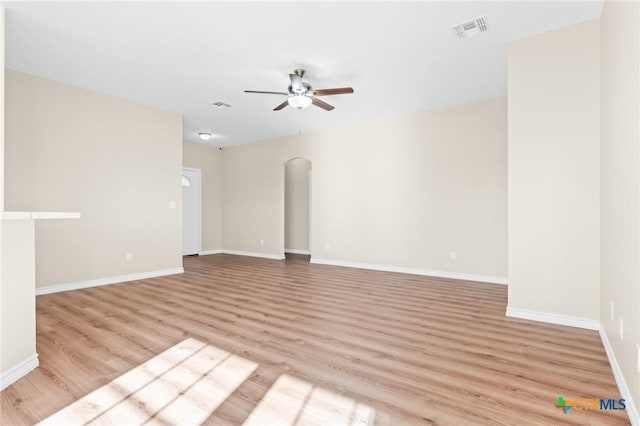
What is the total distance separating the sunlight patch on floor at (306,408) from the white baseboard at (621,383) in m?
1.27

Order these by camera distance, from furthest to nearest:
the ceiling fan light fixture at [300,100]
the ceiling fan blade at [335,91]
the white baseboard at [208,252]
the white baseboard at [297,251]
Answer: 1. the white baseboard at [297,251]
2. the white baseboard at [208,252]
3. the ceiling fan light fixture at [300,100]
4. the ceiling fan blade at [335,91]

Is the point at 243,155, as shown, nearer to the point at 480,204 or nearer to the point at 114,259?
the point at 114,259

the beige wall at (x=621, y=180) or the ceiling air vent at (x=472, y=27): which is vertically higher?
the ceiling air vent at (x=472, y=27)

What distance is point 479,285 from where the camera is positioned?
15.9 feet

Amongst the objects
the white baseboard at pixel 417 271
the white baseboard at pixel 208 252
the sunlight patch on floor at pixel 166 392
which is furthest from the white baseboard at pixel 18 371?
the white baseboard at pixel 208 252

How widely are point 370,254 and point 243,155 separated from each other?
4.31m

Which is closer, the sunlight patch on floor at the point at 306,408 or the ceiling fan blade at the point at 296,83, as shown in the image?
the sunlight patch on floor at the point at 306,408

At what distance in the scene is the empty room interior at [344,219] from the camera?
6.26ft

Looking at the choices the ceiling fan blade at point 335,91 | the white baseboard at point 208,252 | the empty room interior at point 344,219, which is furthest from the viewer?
the white baseboard at point 208,252

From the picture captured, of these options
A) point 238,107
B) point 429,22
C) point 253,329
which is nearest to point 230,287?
point 253,329

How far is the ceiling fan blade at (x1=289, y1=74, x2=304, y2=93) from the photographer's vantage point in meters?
3.84

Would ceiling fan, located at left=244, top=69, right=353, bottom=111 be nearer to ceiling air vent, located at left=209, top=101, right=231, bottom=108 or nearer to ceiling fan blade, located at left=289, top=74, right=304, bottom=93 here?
ceiling fan blade, located at left=289, top=74, right=304, bottom=93

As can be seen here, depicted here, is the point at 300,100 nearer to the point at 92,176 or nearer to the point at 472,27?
the point at 472,27

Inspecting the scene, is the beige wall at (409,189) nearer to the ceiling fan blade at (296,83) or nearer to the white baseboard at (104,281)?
the ceiling fan blade at (296,83)
